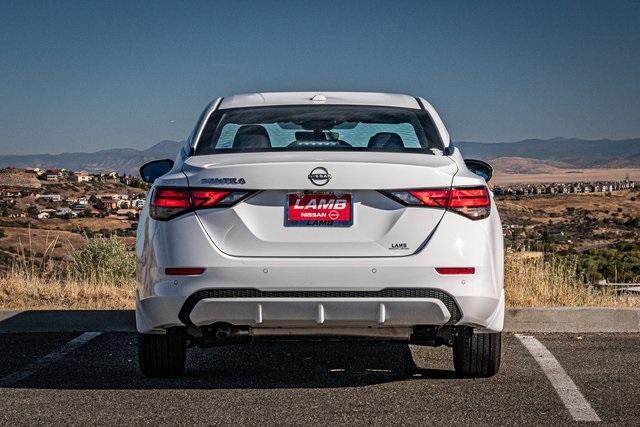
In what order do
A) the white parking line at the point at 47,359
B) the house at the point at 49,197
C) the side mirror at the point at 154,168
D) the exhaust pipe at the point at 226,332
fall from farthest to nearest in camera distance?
1. the house at the point at 49,197
2. the white parking line at the point at 47,359
3. the side mirror at the point at 154,168
4. the exhaust pipe at the point at 226,332

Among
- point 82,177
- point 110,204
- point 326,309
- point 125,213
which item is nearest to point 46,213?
point 110,204

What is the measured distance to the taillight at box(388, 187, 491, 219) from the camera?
19.2 feet

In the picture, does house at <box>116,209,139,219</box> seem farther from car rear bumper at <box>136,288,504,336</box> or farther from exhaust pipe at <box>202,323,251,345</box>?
car rear bumper at <box>136,288,504,336</box>

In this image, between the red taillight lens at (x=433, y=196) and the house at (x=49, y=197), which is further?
the house at (x=49, y=197)

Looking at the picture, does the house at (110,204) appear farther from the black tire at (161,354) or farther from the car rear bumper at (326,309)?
the car rear bumper at (326,309)

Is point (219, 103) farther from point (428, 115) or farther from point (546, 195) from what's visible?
point (546, 195)

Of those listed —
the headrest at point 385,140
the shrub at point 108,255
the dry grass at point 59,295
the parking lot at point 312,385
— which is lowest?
the shrub at point 108,255

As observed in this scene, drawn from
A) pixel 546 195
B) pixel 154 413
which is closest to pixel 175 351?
pixel 154 413

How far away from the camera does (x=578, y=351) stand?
800 cm

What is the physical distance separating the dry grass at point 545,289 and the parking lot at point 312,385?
5.68 ft

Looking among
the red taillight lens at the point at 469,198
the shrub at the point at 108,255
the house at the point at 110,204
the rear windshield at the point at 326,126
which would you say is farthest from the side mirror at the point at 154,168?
the house at the point at 110,204

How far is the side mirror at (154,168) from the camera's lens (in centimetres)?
687

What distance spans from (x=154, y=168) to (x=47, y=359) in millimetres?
1847

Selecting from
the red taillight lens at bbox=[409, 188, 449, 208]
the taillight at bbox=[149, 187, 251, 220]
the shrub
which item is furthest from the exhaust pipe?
the shrub
